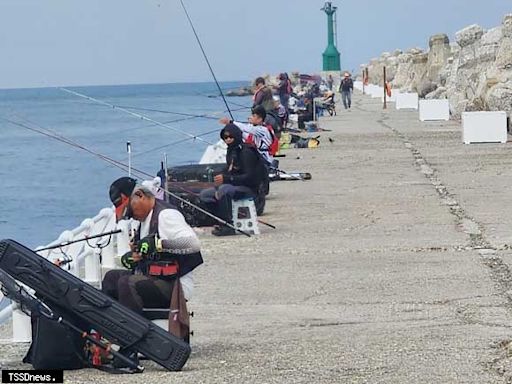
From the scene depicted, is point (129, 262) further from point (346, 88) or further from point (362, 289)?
point (346, 88)

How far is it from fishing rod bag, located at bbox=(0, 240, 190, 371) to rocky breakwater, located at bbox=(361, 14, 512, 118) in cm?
1993

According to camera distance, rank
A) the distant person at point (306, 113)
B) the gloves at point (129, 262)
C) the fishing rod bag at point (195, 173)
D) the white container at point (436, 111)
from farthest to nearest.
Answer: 1. the white container at point (436, 111)
2. the distant person at point (306, 113)
3. the fishing rod bag at point (195, 173)
4. the gloves at point (129, 262)

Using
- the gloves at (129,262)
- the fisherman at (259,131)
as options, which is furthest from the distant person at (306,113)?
the gloves at (129,262)

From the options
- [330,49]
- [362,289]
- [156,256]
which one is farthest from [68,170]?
[330,49]

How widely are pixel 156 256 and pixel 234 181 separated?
609 cm

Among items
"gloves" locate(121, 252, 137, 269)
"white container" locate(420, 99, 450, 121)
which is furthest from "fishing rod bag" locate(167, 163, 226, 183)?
"white container" locate(420, 99, 450, 121)

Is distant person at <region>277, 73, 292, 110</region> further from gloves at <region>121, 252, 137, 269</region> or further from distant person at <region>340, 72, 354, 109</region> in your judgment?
gloves at <region>121, 252, 137, 269</region>

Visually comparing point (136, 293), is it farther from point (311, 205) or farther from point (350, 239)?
point (311, 205)

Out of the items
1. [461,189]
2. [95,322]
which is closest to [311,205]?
[461,189]

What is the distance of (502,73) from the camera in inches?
1168

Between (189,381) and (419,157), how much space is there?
676 inches

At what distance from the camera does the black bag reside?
793cm

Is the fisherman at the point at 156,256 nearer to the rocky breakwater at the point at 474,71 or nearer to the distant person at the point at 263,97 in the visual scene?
the distant person at the point at 263,97

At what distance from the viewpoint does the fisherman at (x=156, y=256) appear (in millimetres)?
8359
